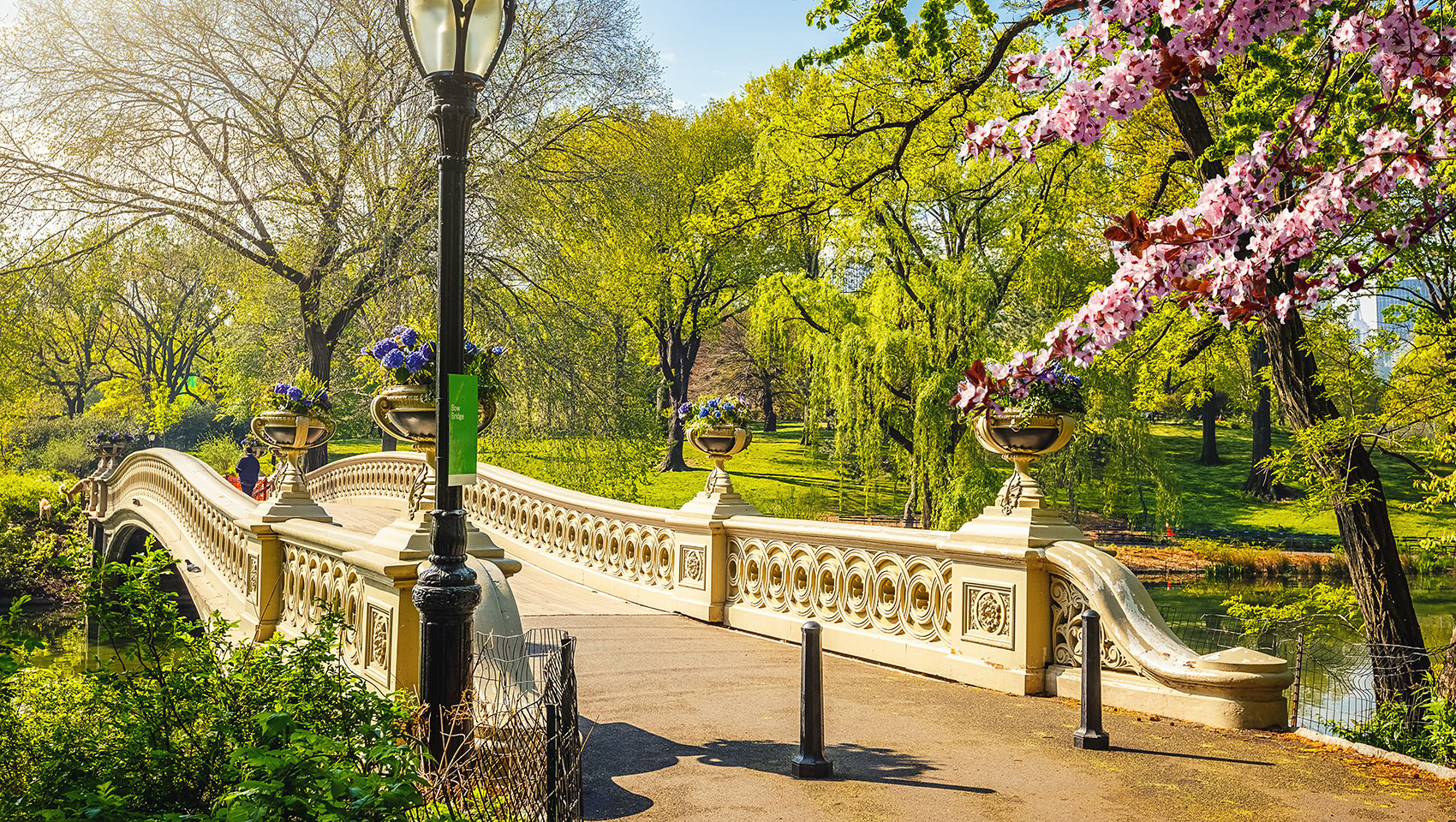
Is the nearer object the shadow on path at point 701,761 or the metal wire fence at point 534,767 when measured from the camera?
the metal wire fence at point 534,767

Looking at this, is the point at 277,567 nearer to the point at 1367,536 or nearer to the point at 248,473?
the point at 1367,536

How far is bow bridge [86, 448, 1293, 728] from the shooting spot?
6.89 meters

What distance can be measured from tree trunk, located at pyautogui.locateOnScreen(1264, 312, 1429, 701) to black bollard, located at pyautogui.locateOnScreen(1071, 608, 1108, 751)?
397cm

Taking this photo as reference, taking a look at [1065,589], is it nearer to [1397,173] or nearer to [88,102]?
[1397,173]

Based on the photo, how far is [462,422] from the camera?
17.6 feet

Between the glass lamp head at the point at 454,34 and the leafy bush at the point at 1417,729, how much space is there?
7452mm

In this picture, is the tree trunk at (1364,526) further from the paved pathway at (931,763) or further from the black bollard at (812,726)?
the black bollard at (812,726)

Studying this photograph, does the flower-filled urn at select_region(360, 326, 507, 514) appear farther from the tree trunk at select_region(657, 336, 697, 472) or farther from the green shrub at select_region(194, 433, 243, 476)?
the green shrub at select_region(194, 433, 243, 476)

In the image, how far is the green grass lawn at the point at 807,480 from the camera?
74.3ft

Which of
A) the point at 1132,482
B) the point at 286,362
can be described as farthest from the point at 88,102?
the point at 1132,482

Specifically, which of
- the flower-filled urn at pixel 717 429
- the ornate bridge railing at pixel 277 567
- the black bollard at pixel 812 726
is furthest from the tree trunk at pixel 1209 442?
the black bollard at pixel 812 726

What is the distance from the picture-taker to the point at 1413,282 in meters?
11.9

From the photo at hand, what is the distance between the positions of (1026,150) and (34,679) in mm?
6131

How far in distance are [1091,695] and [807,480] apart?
32814 mm
